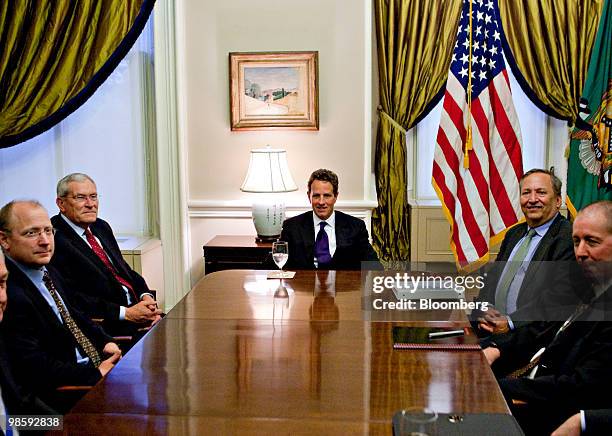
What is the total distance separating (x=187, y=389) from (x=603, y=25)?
3833mm

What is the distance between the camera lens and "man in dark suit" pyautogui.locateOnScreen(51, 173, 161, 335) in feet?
10.1

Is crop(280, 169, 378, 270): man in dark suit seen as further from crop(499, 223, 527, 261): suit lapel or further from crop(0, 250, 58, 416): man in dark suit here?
crop(0, 250, 58, 416): man in dark suit

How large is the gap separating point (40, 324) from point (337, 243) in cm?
174

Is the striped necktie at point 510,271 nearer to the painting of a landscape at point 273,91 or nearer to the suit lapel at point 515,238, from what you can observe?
the suit lapel at point 515,238

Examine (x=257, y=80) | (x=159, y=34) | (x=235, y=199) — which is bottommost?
(x=235, y=199)

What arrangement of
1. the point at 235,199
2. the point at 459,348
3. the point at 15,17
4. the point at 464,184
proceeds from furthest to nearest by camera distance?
the point at 235,199, the point at 464,184, the point at 15,17, the point at 459,348

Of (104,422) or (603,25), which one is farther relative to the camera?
(603,25)

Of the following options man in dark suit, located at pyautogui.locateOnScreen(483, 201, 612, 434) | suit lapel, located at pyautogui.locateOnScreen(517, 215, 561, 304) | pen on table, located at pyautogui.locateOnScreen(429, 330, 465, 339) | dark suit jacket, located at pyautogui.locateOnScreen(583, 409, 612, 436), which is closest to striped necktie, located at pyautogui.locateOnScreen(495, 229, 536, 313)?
suit lapel, located at pyautogui.locateOnScreen(517, 215, 561, 304)

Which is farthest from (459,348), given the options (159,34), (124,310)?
(159,34)

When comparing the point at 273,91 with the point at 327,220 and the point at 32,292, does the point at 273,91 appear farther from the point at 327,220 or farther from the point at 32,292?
the point at 32,292

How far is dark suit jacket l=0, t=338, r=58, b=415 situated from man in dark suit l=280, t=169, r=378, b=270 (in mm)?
1747

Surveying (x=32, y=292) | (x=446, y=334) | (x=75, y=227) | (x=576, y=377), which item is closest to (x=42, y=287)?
(x=32, y=292)

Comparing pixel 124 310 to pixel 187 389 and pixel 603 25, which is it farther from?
pixel 603 25

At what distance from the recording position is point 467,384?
6.08 feet
